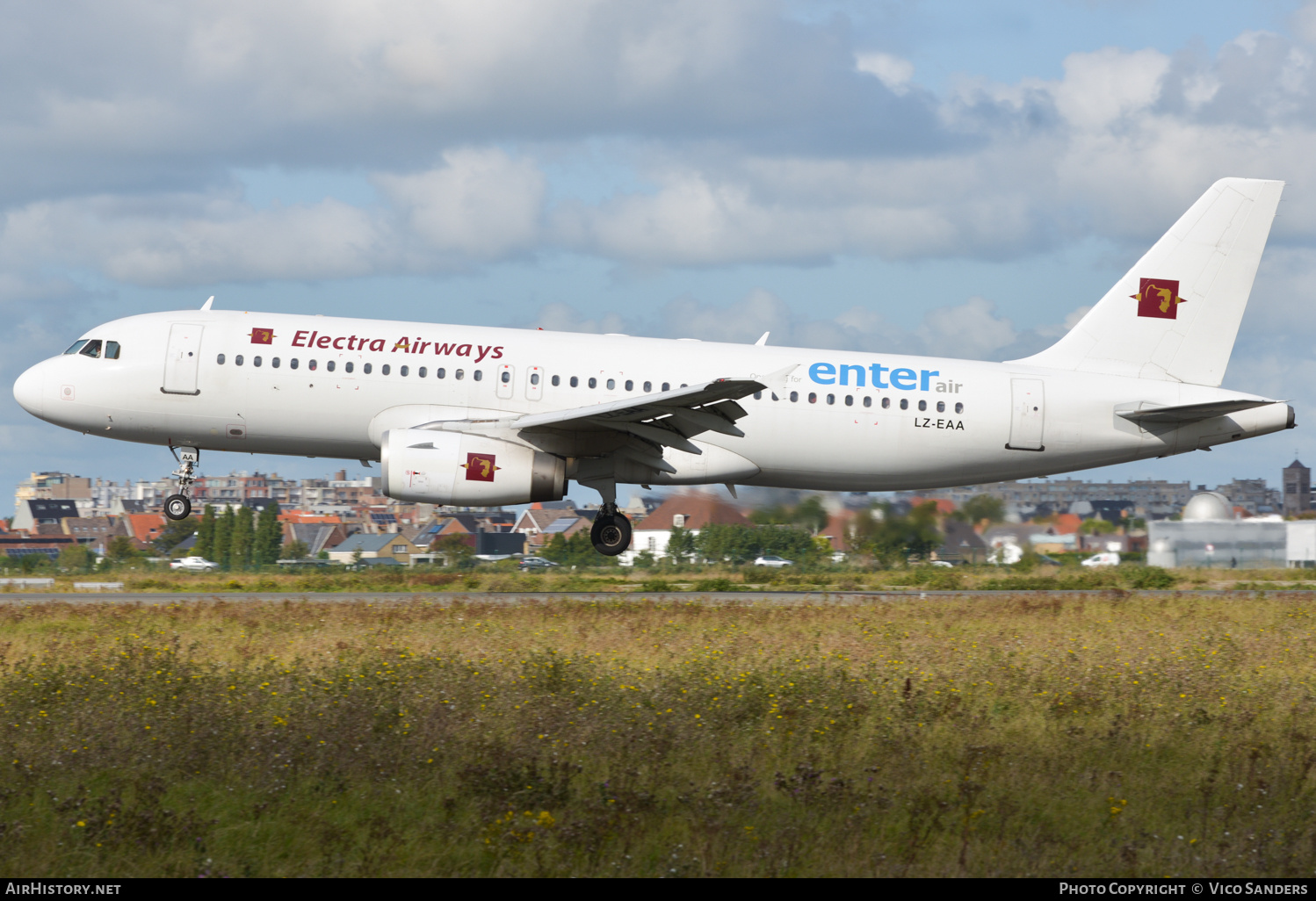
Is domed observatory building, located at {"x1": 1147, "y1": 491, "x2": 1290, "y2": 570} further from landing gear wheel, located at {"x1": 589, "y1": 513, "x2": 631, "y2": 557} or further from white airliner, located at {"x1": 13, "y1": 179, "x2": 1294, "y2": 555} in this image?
landing gear wheel, located at {"x1": 589, "y1": 513, "x2": 631, "y2": 557}

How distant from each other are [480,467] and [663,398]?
3544mm

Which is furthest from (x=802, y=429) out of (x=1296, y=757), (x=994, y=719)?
(x=1296, y=757)

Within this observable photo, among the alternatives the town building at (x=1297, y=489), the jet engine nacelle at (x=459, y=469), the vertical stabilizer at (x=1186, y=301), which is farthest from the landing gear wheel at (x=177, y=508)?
the town building at (x=1297, y=489)

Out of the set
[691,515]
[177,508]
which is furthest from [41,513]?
[691,515]

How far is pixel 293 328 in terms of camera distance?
854 inches

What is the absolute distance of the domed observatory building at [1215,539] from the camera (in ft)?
95.9

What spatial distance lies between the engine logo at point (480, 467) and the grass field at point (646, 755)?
646 cm

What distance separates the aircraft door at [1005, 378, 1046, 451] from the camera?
23.2m

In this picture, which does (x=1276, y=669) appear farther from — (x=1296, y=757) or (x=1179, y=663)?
(x=1296, y=757)

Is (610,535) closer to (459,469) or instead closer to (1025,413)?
(459,469)

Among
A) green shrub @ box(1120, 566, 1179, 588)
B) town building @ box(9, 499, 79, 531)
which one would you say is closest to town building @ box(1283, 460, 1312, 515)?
green shrub @ box(1120, 566, 1179, 588)

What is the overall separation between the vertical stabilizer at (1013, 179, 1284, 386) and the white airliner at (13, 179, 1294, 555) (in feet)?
0.13

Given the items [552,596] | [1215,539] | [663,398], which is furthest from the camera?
[1215,539]

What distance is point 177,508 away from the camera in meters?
22.3
